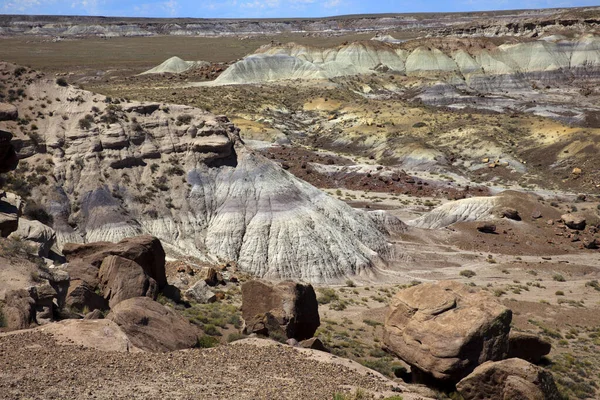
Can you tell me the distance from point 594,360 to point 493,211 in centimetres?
2551

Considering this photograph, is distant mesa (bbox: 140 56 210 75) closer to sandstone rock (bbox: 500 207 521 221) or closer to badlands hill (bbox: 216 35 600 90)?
badlands hill (bbox: 216 35 600 90)

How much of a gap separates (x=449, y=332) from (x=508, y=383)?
200 centimetres

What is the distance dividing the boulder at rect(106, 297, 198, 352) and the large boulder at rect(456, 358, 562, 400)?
7251mm

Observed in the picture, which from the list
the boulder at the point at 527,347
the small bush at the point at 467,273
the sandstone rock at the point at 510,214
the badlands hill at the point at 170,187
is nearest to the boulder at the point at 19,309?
the badlands hill at the point at 170,187

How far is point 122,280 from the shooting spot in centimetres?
2072

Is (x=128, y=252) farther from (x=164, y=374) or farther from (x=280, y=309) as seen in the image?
(x=164, y=374)

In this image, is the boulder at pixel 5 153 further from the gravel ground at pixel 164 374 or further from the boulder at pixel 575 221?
the boulder at pixel 575 221

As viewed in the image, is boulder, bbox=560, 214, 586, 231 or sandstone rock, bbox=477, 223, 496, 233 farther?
boulder, bbox=560, 214, 586, 231

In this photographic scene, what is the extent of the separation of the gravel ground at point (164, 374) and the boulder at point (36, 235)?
7975 millimetres

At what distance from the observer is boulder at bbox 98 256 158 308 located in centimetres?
2042

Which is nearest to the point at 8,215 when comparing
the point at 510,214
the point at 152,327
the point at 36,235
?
the point at 36,235

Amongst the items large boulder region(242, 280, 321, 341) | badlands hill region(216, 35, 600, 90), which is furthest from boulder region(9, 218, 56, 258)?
badlands hill region(216, 35, 600, 90)

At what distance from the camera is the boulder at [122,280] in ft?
67.0

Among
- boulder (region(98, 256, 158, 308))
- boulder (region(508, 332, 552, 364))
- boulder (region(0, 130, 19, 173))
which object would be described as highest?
boulder (region(0, 130, 19, 173))
